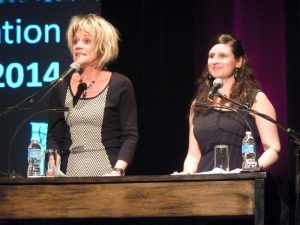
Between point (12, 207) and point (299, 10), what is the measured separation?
106 inches

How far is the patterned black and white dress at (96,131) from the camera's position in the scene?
14.9 feet

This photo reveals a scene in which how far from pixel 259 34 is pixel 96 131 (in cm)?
184

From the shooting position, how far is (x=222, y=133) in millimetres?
4676

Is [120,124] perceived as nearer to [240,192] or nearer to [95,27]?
[95,27]

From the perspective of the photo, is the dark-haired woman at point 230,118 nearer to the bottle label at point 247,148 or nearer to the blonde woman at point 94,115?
the bottle label at point 247,148

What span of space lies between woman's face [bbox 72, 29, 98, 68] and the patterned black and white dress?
0.20 metres

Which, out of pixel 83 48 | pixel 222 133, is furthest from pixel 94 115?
pixel 222 133

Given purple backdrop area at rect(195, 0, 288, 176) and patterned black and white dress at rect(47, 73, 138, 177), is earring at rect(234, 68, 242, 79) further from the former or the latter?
purple backdrop area at rect(195, 0, 288, 176)

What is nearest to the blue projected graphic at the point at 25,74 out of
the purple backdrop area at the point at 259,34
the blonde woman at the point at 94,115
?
the purple backdrop area at the point at 259,34

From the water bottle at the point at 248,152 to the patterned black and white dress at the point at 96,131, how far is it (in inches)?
24.5

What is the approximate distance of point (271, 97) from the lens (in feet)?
19.0

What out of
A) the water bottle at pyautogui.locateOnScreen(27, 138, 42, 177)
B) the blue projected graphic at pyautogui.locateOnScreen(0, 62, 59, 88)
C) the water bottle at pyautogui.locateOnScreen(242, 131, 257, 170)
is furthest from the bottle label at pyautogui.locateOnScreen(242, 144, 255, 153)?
the blue projected graphic at pyautogui.locateOnScreen(0, 62, 59, 88)

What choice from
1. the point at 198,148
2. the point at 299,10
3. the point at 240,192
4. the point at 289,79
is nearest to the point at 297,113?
the point at 289,79

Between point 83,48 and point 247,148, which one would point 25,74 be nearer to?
point 83,48
